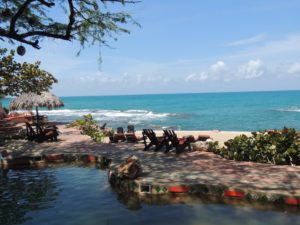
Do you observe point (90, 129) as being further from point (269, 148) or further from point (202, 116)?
point (202, 116)

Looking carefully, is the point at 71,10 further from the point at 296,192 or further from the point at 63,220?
the point at 296,192

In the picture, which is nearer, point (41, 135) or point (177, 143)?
point (177, 143)

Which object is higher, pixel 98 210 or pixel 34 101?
pixel 34 101

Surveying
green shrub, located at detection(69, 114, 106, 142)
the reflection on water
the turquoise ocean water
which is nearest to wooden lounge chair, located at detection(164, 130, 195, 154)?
the reflection on water

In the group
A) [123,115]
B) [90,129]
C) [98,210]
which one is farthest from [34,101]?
[123,115]

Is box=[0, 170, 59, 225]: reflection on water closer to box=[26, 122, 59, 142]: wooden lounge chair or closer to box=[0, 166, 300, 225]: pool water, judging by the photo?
box=[0, 166, 300, 225]: pool water

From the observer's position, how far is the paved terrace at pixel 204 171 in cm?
925

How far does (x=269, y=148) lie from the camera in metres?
12.3

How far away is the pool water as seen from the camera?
7777 millimetres

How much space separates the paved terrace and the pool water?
0.90m

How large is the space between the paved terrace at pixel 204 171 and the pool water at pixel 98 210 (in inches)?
35.5

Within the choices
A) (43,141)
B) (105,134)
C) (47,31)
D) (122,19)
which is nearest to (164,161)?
(122,19)

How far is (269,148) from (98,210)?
21.6 feet

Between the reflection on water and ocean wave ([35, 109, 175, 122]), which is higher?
the reflection on water
